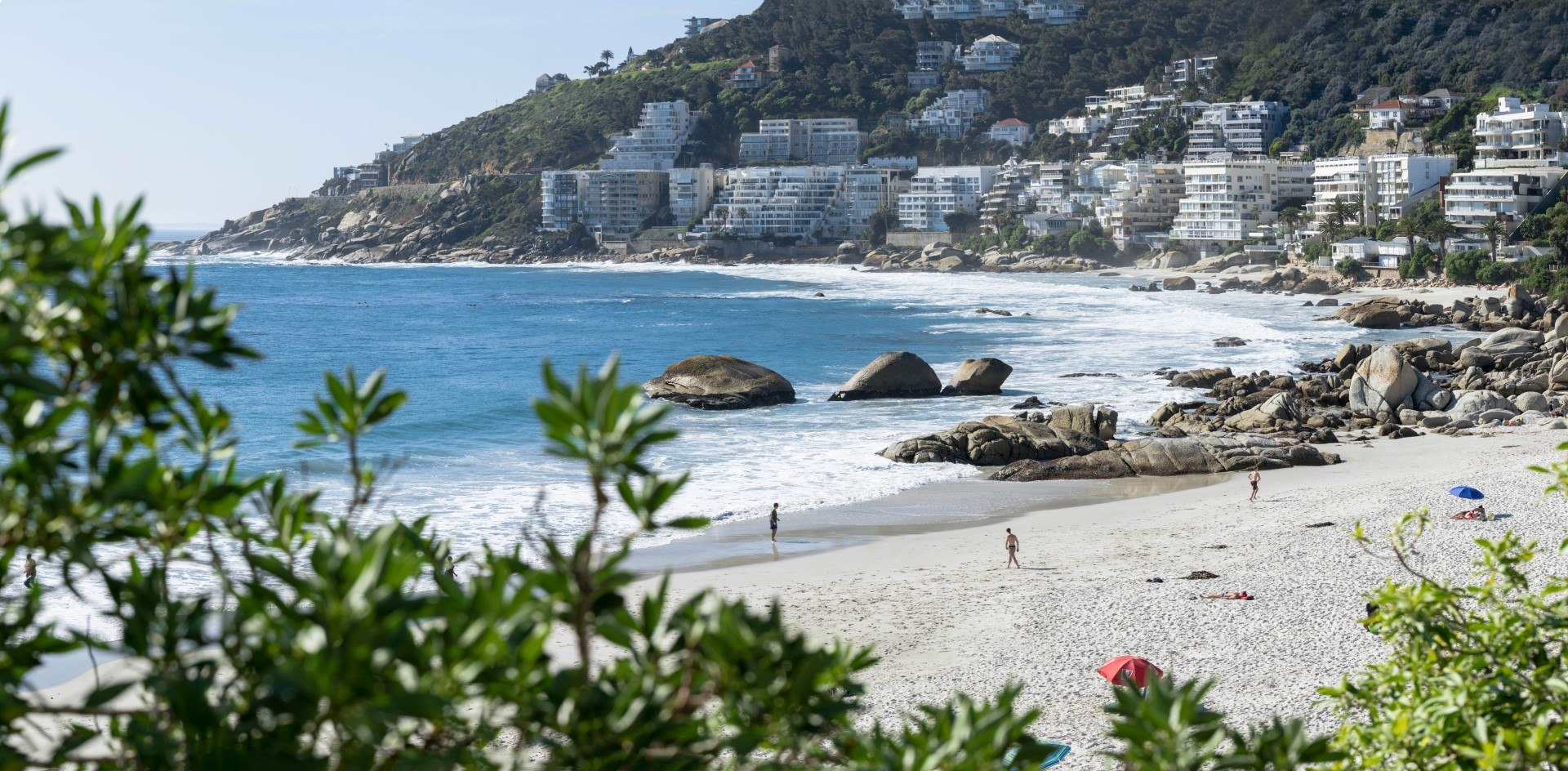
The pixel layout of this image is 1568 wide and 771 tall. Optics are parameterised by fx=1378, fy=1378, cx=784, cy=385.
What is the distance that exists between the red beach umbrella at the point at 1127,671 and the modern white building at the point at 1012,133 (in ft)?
403

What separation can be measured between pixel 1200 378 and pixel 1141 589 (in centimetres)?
2103

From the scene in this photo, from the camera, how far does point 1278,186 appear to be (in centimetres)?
9044

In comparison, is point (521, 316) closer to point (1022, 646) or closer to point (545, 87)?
point (1022, 646)

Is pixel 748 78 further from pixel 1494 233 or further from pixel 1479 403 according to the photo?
pixel 1479 403

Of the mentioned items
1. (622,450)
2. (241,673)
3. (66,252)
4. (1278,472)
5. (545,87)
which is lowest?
(1278,472)

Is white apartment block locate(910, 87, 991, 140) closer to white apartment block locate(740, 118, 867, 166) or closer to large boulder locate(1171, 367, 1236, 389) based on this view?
white apartment block locate(740, 118, 867, 166)

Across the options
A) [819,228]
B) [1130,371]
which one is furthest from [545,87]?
[1130,371]

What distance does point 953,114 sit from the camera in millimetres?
136625

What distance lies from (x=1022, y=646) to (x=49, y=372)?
12214 mm

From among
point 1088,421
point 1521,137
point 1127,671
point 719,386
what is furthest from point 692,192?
point 1127,671

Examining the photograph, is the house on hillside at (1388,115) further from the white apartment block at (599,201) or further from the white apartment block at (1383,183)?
the white apartment block at (599,201)

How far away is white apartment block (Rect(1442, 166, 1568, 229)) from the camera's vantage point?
6738 cm

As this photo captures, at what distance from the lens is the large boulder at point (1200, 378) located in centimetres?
3594

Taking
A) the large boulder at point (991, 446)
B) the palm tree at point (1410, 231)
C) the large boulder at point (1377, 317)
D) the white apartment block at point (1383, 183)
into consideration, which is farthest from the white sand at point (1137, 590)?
the white apartment block at point (1383, 183)
